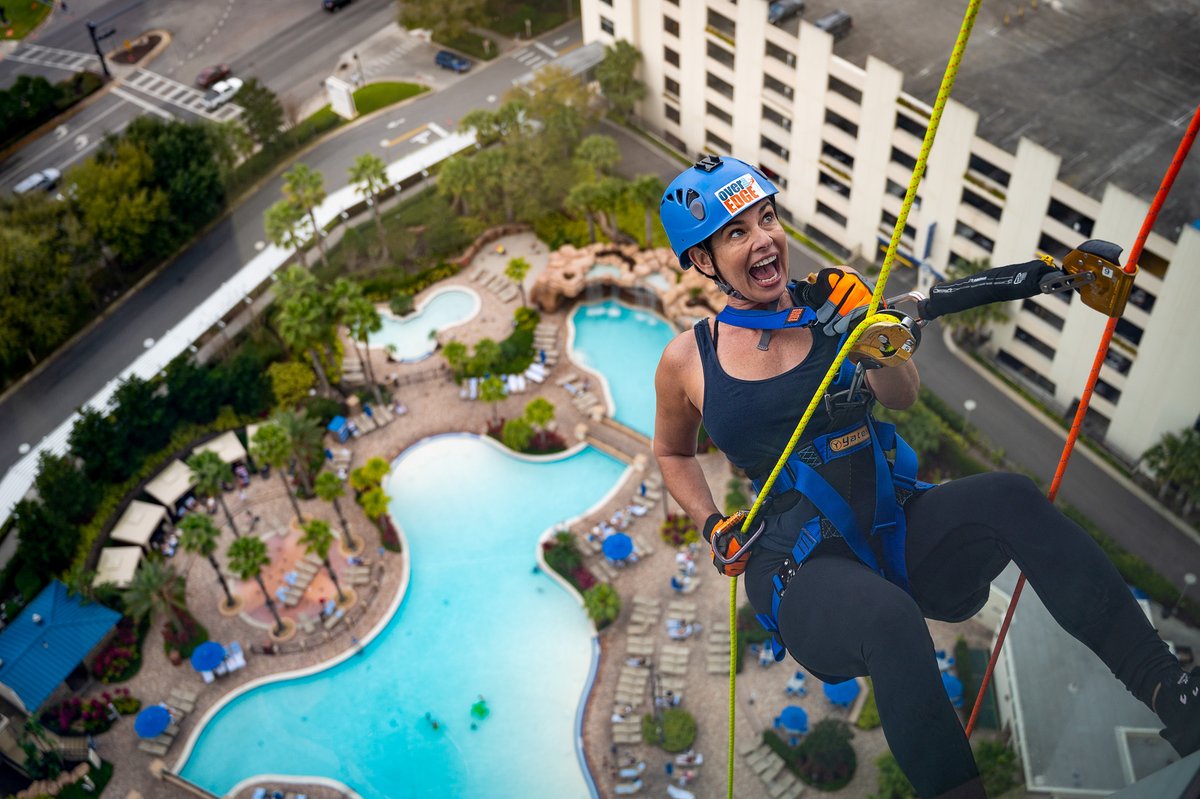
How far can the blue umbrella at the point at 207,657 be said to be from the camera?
4347cm

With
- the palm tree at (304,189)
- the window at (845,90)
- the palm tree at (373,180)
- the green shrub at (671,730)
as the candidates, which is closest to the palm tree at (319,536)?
the green shrub at (671,730)

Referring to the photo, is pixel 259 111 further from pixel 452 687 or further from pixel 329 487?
pixel 452 687

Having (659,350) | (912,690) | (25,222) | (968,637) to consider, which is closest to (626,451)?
(659,350)

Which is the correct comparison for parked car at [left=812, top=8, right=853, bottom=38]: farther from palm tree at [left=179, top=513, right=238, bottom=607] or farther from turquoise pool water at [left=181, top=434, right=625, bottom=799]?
palm tree at [left=179, top=513, right=238, bottom=607]

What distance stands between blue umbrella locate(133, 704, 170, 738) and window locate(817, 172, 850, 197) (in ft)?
119

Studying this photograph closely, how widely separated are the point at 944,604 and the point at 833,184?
41.6m

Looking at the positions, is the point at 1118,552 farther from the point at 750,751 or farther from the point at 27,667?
the point at 27,667

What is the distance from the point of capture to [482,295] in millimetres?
58062

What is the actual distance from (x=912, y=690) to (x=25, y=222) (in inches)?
2050

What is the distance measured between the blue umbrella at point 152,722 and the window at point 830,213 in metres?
36.2

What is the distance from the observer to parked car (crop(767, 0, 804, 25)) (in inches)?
2114

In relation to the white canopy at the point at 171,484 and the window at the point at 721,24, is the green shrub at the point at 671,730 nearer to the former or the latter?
the white canopy at the point at 171,484

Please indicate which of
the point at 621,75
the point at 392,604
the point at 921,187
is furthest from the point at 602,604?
the point at 621,75

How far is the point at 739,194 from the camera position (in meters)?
16.2
